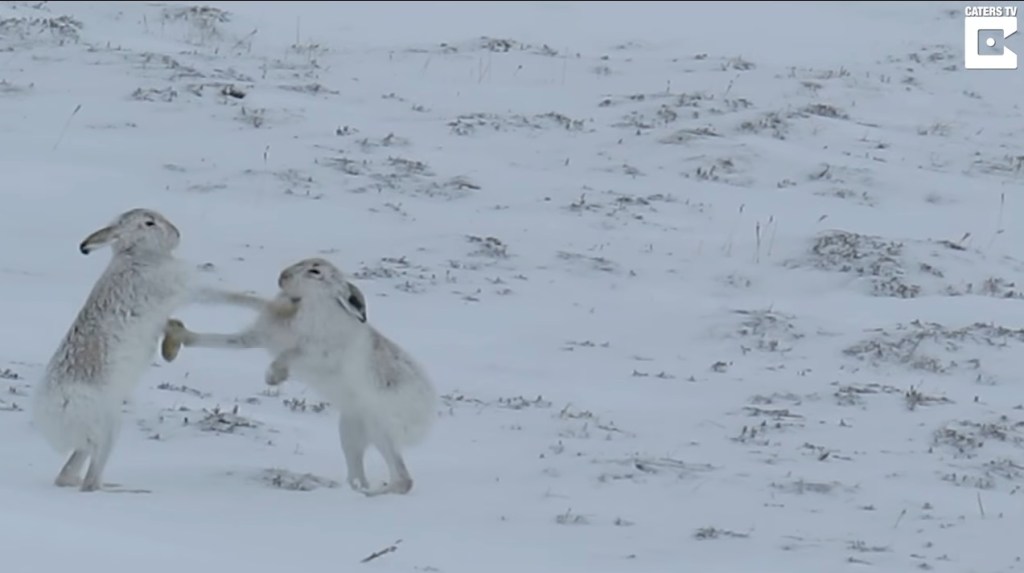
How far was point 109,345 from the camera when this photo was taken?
24.9 ft

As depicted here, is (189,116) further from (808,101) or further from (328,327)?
(328,327)

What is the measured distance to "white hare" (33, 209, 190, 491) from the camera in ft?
24.4

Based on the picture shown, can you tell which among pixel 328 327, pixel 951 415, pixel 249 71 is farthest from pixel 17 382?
pixel 249 71

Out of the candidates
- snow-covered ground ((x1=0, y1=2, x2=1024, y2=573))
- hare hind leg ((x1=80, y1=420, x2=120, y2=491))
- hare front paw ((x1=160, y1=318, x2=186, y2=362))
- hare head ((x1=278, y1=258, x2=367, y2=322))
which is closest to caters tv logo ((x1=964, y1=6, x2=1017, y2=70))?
snow-covered ground ((x1=0, y1=2, x2=1024, y2=573))

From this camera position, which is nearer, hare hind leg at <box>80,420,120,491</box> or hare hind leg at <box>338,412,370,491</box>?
hare hind leg at <box>80,420,120,491</box>

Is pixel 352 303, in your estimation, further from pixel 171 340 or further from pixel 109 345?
pixel 109 345

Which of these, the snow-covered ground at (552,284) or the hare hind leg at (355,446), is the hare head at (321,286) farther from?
the snow-covered ground at (552,284)

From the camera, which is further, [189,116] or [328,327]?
[189,116]

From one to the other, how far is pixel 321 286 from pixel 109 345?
987mm

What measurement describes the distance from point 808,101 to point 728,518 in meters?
9.64

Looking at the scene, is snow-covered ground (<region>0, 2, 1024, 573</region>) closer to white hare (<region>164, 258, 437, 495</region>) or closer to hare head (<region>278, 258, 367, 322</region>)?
white hare (<region>164, 258, 437, 495</region>)

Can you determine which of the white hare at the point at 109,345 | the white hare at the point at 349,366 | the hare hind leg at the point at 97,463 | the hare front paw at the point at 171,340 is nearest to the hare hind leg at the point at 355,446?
the white hare at the point at 349,366

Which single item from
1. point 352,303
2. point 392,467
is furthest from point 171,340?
point 392,467

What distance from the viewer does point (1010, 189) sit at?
1462cm
